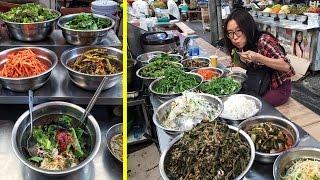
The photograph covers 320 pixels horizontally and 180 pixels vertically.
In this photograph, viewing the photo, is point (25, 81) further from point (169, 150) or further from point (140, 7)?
point (140, 7)

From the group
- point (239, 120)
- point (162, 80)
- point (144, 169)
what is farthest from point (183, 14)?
point (144, 169)

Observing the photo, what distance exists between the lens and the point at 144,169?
4.95 ft

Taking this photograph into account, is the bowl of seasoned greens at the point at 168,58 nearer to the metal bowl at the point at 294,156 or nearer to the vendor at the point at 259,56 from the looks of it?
the vendor at the point at 259,56

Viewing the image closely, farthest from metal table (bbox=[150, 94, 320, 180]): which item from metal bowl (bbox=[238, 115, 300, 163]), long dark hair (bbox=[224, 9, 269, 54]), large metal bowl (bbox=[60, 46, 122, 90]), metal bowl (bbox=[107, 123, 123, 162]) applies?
long dark hair (bbox=[224, 9, 269, 54])

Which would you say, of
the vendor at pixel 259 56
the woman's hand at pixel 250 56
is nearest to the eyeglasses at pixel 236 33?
the vendor at pixel 259 56

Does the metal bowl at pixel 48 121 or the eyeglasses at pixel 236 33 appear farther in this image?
the eyeglasses at pixel 236 33

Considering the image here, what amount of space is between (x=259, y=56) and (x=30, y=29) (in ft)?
4.45

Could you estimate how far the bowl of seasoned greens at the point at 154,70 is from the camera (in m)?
2.00

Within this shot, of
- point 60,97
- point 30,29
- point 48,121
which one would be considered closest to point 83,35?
point 30,29

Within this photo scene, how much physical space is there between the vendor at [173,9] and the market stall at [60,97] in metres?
0.95

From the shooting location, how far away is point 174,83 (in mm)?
2057

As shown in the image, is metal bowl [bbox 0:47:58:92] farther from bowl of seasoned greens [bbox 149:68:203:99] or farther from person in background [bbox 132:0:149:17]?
person in background [bbox 132:0:149:17]

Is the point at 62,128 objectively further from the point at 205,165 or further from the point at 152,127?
the point at 205,165

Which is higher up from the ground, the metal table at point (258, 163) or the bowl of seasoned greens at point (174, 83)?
the bowl of seasoned greens at point (174, 83)
